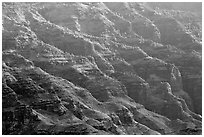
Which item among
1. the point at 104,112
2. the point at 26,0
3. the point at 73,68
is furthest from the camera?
the point at 26,0

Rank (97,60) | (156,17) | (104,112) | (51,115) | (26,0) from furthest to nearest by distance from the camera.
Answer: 1. (156,17)
2. (26,0)
3. (97,60)
4. (104,112)
5. (51,115)

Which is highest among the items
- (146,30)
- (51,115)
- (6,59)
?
(146,30)

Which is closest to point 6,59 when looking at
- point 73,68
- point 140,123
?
point 73,68

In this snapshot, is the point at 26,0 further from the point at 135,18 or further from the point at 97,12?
the point at 135,18

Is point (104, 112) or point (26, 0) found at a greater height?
point (26, 0)

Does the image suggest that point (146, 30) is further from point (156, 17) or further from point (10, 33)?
point (10, 33)

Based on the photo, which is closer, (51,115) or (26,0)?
(51,115)

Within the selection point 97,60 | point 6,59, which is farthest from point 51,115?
point 97,60
